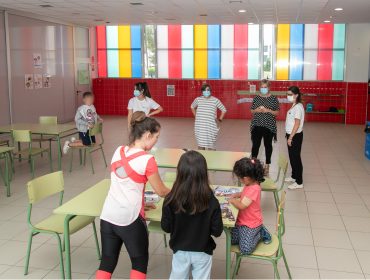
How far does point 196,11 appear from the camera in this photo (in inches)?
420

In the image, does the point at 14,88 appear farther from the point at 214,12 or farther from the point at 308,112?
the point at 308,112

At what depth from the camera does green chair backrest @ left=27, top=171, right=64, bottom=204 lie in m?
3.82

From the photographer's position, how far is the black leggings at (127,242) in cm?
308

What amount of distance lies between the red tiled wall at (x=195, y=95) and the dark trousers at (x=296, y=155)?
770 centimetres

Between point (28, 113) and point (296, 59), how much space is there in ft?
26.9

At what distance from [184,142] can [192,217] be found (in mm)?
7648

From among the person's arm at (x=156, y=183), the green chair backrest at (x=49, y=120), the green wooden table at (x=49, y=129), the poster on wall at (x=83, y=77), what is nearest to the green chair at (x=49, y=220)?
the person's arm at (x=156, y=183)

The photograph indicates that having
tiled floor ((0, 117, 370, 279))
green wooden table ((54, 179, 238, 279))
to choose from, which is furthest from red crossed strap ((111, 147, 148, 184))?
tiled floor ((0, 117, 370, 279))

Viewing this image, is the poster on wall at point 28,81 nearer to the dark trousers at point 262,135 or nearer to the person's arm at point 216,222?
the dark trousers at point 262,135

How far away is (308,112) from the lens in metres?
14.1

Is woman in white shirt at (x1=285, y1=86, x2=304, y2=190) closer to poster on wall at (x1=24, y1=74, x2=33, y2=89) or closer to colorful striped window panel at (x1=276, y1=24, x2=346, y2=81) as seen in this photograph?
poster on wall at (x1=24, y1=74, x2=33, y2=89)

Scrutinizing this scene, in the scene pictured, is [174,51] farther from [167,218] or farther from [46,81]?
[167,218]

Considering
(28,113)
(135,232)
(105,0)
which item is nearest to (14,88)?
(28,113)

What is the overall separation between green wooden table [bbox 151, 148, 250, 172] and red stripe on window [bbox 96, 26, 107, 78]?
10431mm
